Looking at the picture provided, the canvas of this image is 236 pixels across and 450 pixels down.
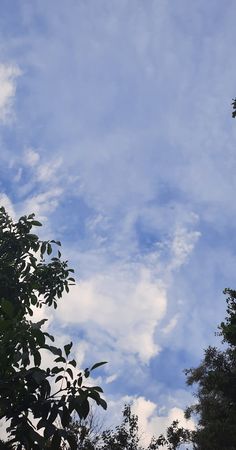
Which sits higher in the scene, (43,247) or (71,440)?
(43,247)

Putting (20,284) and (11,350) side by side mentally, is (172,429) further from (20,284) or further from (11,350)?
(11,350)

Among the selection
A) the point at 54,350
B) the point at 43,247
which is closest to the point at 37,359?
the point at 54,350

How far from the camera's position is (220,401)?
25812mm

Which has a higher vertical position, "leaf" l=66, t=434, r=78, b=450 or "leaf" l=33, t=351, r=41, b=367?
"leaf" l=33, t=351, r=41, b=367

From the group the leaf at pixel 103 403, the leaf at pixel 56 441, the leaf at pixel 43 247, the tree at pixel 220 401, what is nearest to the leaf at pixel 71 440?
the leaf at pixel 56 441

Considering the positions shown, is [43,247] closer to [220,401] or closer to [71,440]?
[71,440]

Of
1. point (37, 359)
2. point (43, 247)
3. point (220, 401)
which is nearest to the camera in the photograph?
point (37, 359)

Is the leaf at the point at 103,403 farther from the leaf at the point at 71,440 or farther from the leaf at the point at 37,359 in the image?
the leaf at the point at 37,359

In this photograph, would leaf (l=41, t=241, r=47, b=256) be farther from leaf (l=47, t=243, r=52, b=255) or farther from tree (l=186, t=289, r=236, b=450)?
tree (l=186, t=289, r=236, b=450)

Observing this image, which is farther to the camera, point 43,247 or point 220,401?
point 220,401

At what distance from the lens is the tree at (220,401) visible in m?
21.6

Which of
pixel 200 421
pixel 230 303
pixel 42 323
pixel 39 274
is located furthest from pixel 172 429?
pixel 42 323

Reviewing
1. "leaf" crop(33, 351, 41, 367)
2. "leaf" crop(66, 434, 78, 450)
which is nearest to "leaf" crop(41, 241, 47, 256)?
"leaf" crop(33, 351, 41, 367)

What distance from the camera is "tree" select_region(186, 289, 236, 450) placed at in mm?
21625
